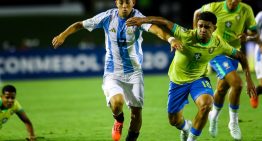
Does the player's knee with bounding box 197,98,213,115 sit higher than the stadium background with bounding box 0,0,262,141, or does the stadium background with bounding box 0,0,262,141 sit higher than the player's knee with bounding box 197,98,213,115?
the player's knee with bounding box 197,98,213,115

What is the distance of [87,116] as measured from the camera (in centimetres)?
1394

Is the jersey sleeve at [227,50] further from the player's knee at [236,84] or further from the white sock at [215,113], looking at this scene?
the white sock at [215,113]

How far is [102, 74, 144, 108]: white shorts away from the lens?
→ 9195 mm

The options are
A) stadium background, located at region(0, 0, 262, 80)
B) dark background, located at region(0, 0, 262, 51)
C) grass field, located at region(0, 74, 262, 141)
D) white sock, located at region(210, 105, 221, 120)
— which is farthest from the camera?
dark background, located at region(0, 0, 262, 51)

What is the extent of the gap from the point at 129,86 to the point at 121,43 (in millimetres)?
655

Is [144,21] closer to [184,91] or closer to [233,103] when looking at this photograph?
[184,91]

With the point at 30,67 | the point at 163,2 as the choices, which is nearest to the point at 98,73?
the point at 30,67

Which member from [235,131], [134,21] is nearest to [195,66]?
[134,21]

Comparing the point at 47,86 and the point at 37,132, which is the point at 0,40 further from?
the point at 37,132

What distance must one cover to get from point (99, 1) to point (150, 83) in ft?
43.2

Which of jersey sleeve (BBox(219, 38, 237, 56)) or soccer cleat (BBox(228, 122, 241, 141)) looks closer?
jersey sleeve (BBox(219, 38, 237, 56))

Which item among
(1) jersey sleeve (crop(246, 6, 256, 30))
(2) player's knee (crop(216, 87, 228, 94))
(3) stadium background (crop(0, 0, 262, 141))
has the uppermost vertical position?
(1) jersey sleeve (crop(246, 6, 256, 30))

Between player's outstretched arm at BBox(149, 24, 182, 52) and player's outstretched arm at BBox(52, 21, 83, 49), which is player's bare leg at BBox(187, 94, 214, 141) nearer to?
player's outstretched arm at BBox(149, 24, 182, 52)

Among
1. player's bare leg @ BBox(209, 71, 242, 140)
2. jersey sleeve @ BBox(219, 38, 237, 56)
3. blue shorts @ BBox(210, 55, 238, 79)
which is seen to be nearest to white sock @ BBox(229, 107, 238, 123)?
player's bare leg @ BBox(209, 71, 242, 140)
